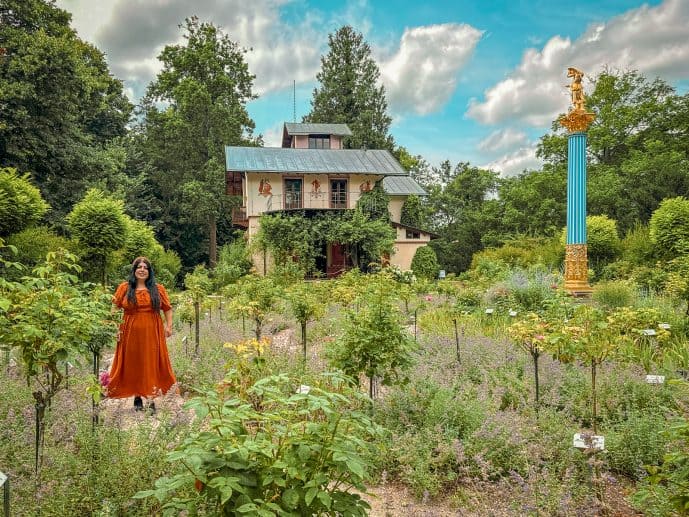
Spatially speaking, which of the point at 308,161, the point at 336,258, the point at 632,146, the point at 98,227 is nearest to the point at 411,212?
the point at 336,258

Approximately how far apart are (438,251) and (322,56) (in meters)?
19.0

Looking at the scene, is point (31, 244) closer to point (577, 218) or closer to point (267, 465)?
point (267, 465)

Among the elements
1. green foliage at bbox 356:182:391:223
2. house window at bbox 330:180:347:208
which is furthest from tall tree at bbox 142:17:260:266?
green foliage at bbox 356:182:391:223

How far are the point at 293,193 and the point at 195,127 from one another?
379 inches

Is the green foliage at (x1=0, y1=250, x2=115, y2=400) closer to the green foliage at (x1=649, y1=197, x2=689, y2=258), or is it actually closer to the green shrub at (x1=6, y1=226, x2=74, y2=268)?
the green shrub at (x1=6, y1=226, x2=74, y2=268)

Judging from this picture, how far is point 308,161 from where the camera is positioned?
23391mm

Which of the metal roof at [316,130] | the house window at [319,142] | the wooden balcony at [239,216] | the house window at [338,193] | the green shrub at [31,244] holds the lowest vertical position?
the green shrub at [31,244]

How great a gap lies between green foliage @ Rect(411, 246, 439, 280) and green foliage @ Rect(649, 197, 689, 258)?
10.4 meters

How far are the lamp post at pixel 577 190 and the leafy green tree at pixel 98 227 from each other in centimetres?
1243

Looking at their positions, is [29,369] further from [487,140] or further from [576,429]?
[487,140]

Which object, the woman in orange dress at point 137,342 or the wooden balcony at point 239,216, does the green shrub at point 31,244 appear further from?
the wooden balcony at point 239,216

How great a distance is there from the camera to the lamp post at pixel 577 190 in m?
12.3

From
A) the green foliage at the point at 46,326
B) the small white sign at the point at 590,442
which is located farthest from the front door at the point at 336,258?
the small white sign at the point at 590,442

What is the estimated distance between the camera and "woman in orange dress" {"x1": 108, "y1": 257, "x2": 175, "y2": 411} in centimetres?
524
